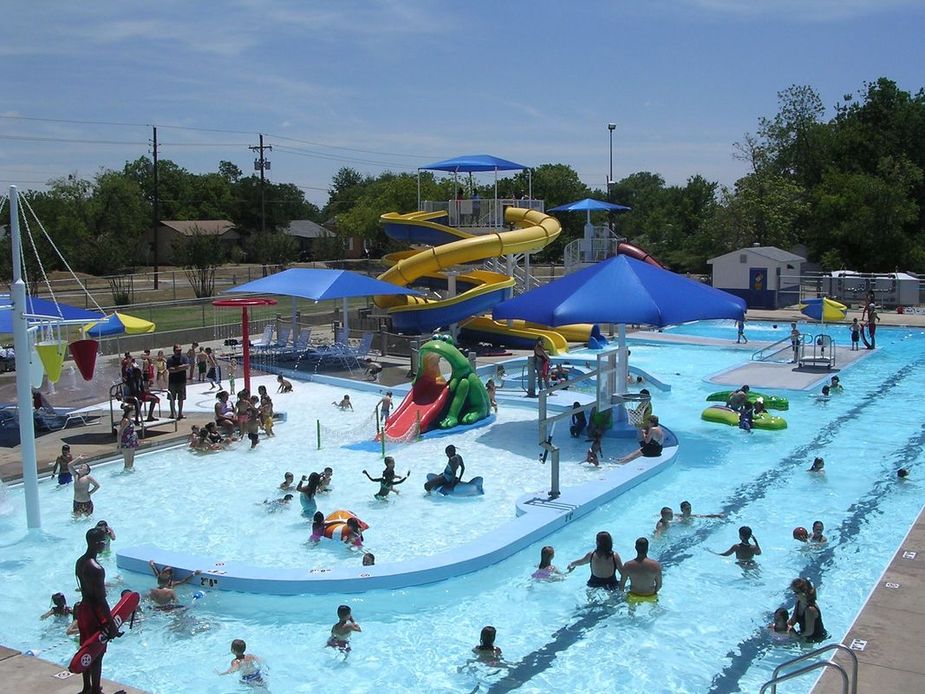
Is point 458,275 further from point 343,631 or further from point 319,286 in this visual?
point 343,631

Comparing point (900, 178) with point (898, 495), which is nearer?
point (898, 495)

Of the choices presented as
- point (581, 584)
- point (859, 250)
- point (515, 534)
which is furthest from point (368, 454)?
point (859, 250)

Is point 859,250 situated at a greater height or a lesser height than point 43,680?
greater

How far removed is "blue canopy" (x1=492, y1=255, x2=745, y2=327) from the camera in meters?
16.2

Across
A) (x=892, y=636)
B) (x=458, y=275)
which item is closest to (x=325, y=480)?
(x=892, y=636)

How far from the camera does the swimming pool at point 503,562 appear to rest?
834cm

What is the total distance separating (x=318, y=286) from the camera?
2373 centimetres

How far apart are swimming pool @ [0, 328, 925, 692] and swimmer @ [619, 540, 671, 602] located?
0.24 m

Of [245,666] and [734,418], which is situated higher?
[734,418]

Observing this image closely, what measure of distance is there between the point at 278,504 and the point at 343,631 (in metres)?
4.67

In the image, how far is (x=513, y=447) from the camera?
16.4 meters

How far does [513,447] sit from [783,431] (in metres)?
5.85

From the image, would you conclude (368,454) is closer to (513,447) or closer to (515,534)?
(513,447)

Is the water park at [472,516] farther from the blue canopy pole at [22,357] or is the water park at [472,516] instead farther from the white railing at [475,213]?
the white railing at [475,213]
